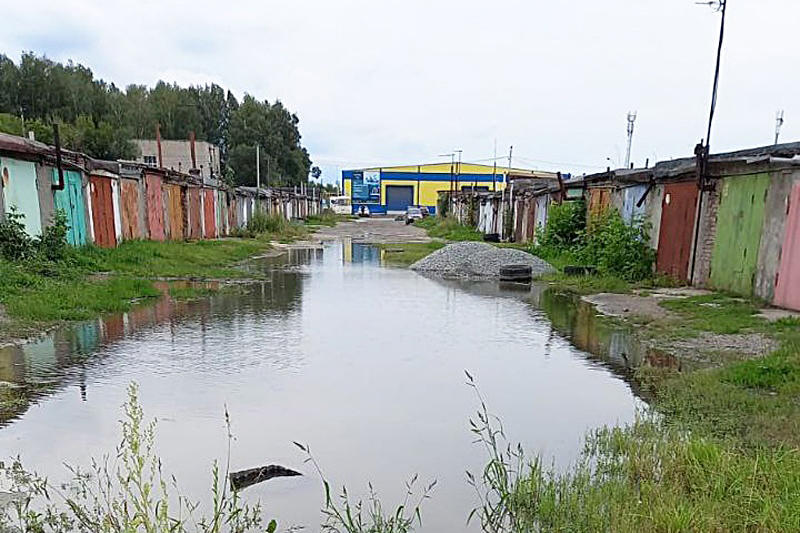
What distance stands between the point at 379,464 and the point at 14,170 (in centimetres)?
1072

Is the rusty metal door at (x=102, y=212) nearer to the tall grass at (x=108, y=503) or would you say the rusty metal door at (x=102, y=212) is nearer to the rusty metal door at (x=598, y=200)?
the tall grass at (x=108, y=503)

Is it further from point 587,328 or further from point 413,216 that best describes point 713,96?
point 413,216

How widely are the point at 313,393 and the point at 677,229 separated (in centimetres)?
1026

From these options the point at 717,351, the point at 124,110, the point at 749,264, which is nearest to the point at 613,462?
the point at 717,351

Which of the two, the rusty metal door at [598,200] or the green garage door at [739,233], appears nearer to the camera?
the green garage door at [739,233]

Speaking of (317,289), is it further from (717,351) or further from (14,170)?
(717,351)

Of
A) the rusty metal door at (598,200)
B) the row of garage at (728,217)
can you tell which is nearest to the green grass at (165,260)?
the row of garage at (728,217)

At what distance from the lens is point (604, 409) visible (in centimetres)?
530

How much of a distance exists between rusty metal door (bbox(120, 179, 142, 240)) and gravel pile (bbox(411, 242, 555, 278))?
8.71m

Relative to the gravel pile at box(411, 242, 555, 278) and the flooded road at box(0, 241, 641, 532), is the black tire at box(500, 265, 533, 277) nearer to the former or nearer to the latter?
the gravel pile at box(411, 242, 555, 278)

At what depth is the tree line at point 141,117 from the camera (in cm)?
4156

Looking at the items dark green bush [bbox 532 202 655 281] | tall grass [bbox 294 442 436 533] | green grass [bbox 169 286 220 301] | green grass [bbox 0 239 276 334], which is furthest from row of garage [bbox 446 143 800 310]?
green grass [bbox 0 239 276 334]

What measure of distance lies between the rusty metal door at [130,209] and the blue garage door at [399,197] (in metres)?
58.6

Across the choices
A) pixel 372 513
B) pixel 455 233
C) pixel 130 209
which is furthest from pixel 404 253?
pixel 372 513
